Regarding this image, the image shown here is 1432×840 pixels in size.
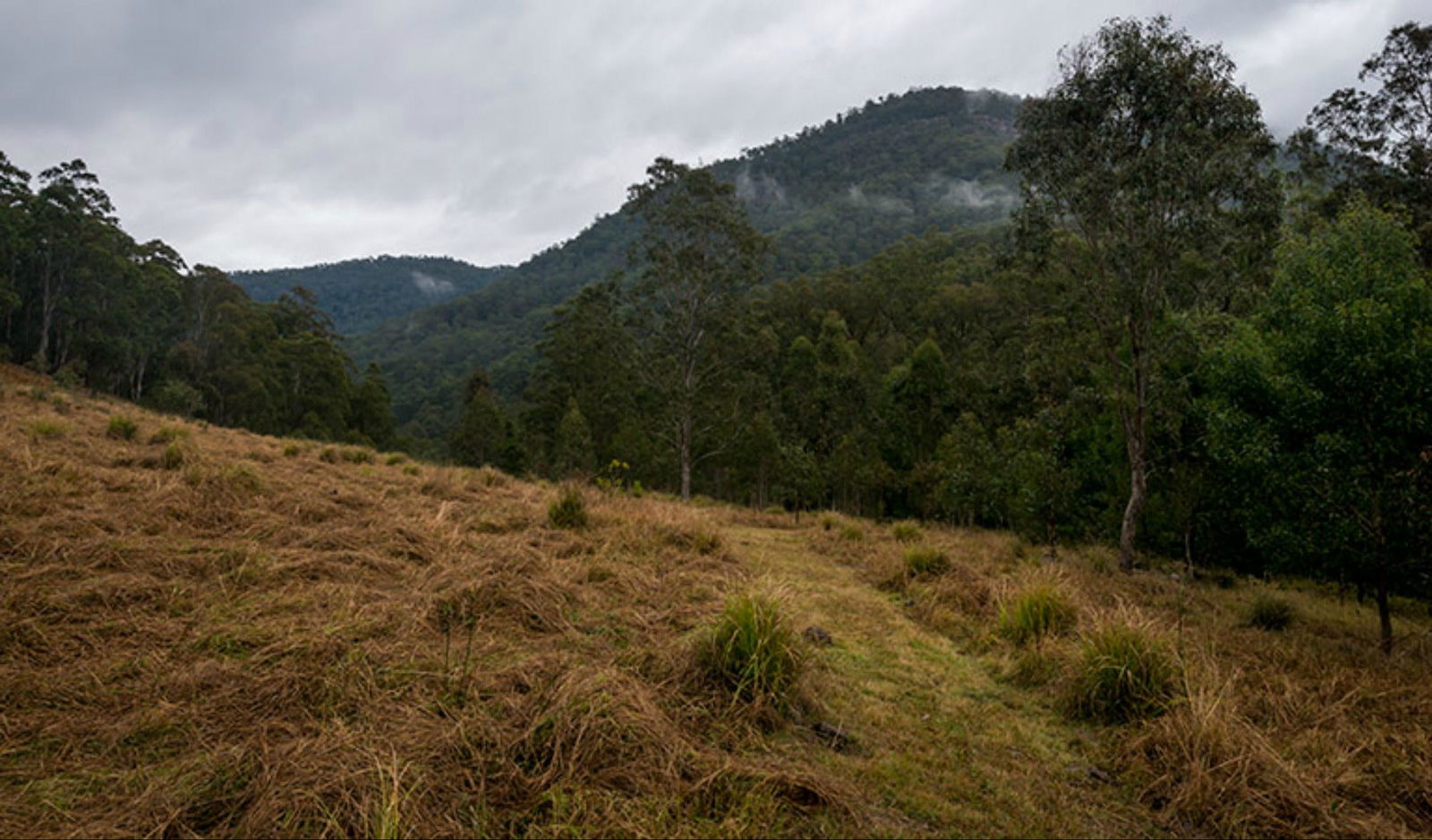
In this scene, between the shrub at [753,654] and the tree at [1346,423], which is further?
the tree at [1346,423]

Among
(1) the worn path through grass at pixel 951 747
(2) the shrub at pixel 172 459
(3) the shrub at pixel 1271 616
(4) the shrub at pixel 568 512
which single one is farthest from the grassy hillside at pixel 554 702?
(3) the shrub at pixel 1271 616

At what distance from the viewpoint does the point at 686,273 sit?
26969 millimetres

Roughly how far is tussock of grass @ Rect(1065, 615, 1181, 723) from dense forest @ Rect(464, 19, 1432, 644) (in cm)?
587

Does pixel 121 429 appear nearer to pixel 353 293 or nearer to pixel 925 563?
pixel 925 563

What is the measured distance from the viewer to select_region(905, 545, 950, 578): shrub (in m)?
8.70

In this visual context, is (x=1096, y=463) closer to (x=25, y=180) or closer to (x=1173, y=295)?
(x=1173, y=295)

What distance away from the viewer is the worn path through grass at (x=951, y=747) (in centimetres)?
311

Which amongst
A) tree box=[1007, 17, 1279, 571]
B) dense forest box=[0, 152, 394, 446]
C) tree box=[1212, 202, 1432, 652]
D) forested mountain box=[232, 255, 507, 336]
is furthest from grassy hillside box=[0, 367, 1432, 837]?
forested mountain box=[232, 255, 507, 336]

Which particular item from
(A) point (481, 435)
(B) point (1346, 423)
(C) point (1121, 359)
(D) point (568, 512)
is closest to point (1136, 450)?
(C) point (1121, 359)

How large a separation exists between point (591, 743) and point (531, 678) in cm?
80

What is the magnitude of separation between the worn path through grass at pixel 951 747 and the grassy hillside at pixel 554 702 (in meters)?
0.02

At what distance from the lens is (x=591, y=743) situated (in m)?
3.07

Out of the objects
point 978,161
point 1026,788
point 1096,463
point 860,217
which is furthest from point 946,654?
point 978,161

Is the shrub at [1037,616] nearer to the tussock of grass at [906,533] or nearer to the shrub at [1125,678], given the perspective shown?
the shrub at [1125,678]
